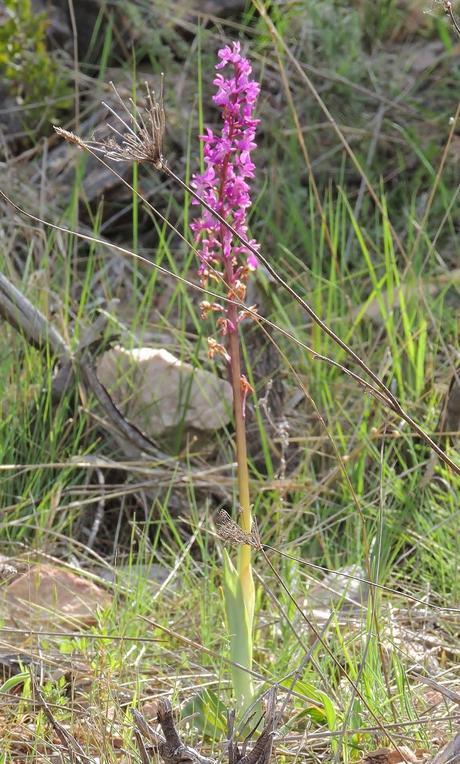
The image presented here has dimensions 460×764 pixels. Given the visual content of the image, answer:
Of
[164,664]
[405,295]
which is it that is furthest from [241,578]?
[405,295]

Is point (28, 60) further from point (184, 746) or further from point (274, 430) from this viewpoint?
point (184, 746)

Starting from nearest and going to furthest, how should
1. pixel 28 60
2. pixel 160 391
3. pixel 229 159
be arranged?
pixel 229 159 → pixel 160 391 → pixel 28 60

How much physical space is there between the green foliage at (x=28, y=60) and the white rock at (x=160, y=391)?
1.64 m

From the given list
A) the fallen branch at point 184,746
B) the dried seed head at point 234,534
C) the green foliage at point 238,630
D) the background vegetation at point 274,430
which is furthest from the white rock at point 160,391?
the fallen branch at point 184,746

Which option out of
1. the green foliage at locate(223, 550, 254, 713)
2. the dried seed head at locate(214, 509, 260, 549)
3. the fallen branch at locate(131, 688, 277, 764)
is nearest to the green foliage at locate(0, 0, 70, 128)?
the green foliage at locate(223, 550, 254, 713)

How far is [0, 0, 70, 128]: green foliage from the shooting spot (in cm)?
432

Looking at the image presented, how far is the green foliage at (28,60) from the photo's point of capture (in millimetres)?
4316

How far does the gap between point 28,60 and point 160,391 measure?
6.48ft

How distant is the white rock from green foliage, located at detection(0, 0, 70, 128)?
1643mm

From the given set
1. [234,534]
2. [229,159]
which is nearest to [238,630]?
[234,534]

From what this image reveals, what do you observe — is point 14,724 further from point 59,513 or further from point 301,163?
point 301,163

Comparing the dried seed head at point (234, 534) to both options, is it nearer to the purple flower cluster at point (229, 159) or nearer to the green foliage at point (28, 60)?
the purple flower cluster at point (229, 159)

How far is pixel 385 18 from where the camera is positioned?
466 centimetres

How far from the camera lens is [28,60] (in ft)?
14.4
